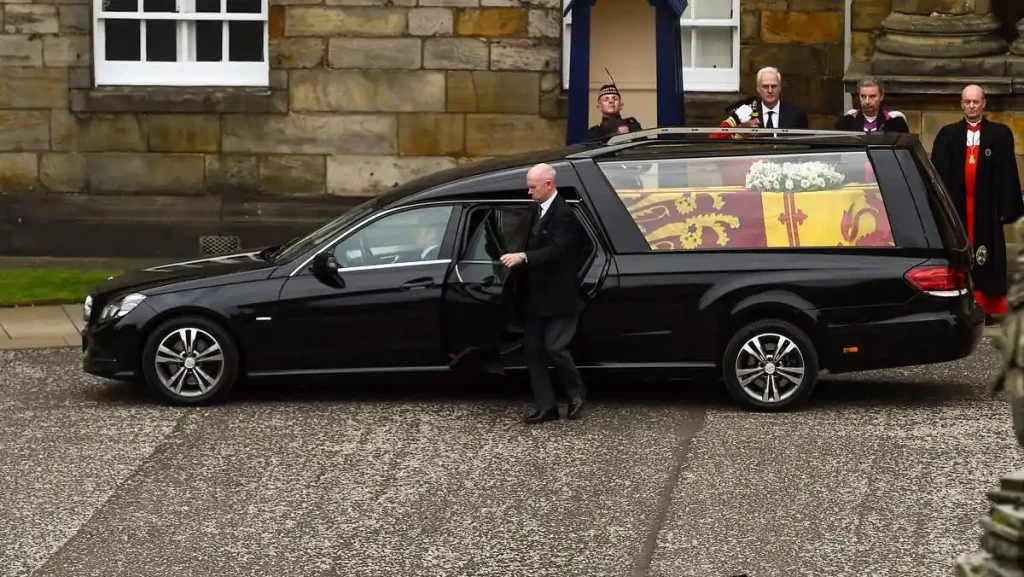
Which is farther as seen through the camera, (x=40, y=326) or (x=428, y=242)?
(x=40, y=326)

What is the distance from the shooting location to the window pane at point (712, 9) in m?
18.3

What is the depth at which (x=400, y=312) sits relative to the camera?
1131 centimetres

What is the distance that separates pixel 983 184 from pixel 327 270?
17.8 ft

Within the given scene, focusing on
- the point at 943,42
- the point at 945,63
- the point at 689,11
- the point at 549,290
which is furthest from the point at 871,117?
the point at 689,11

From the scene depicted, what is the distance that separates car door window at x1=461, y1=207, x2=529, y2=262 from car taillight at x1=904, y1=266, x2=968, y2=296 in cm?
234

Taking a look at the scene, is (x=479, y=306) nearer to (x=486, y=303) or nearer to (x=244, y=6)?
(x=486, y=303)

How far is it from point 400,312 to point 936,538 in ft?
13.2

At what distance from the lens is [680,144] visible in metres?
11.7

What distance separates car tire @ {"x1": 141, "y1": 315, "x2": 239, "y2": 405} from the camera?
1141 cm

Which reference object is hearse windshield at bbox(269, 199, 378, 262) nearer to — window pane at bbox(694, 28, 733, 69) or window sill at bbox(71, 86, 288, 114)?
window sill at bbox(71, 86, 288, 114)

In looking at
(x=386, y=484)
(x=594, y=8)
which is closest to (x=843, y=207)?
(x=386, y=484)

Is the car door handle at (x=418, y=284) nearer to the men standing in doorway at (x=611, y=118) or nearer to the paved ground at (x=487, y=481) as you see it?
the paved ground at (x=487, y=481)

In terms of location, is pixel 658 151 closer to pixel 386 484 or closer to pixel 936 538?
pixel 386 484

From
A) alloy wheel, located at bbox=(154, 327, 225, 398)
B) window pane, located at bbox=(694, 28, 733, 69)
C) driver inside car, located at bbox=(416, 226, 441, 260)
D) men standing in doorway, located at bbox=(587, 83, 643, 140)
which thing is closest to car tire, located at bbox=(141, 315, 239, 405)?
alloy wheel, located at bbox=(154, 327, 225, 398)
